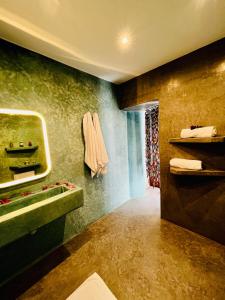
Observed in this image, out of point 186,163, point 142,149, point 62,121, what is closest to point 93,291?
point 186,163

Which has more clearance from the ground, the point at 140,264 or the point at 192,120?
the point at 192,120

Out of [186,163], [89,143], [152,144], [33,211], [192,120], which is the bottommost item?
[33,211]

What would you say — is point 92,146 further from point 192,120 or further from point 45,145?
point 192,120

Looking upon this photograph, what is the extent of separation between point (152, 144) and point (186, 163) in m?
1.92

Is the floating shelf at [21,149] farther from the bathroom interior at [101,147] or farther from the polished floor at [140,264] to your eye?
the polished floor at [140,264]

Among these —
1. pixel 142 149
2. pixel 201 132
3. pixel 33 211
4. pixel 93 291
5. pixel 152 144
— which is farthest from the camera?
pixel 152 144

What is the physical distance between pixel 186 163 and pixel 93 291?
1.80m

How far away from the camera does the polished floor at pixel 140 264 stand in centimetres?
147

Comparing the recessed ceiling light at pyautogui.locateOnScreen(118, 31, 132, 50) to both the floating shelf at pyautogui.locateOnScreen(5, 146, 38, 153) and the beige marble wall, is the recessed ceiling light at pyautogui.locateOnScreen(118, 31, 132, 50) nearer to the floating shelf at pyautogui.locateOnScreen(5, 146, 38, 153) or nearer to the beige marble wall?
the beige marble wall

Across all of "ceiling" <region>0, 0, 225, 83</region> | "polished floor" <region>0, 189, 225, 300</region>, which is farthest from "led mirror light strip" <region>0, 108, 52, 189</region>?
"polished floor" <region>0, 189, 225, 300</region>

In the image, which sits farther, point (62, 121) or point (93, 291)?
point (62, 121)

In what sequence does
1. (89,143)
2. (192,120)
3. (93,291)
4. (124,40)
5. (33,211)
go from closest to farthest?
(33,211) → (93,291) → (124,40) → (192,120) → (89,143)

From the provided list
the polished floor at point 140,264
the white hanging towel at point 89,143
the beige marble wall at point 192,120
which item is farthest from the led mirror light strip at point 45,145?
the beige marble wall at point 192,120

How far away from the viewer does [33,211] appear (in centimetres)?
135
